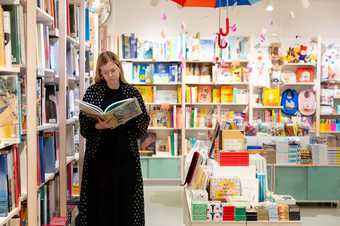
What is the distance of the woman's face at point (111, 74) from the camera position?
2.78 meters

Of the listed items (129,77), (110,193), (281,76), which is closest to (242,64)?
(281,76)

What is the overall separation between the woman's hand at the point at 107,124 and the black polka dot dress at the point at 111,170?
0.40ft

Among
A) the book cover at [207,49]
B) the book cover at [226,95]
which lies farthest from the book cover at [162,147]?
the book cover at [207,49]

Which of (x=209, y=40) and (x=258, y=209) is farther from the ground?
(x=209, y=40)

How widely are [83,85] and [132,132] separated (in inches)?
52.0

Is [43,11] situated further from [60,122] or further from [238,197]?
[238,197]

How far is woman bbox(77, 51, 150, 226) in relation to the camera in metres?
2.79

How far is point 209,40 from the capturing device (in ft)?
22.2

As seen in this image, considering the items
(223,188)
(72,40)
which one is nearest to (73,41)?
(72,40)

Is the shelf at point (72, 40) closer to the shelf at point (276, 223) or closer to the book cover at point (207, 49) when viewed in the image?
the shelf at point (276, 223)

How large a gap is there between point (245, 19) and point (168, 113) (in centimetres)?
196

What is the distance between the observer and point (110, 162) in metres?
2.80

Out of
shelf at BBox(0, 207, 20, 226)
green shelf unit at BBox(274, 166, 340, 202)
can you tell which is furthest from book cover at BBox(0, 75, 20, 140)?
green shelf unit at BBox(274, 166, 340, 202)

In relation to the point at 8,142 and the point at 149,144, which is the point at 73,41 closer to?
the point at 8,142
